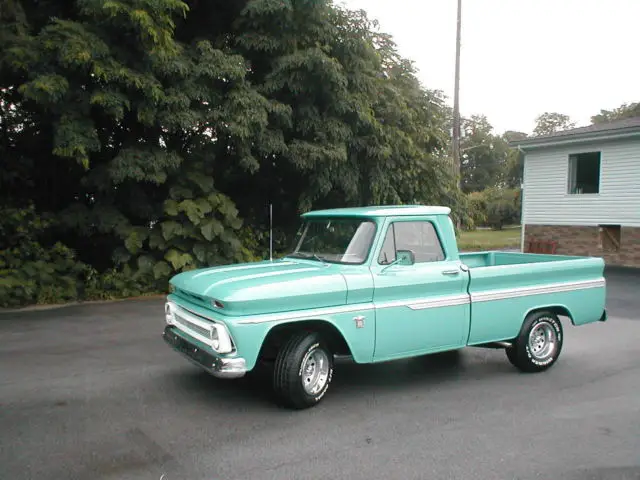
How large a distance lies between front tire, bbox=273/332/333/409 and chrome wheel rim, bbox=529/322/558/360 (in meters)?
2.75

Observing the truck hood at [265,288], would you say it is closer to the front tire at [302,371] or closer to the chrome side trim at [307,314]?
the chrome side trim at [307,314]

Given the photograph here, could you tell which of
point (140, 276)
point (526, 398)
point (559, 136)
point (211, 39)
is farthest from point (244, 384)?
point (559, 136)

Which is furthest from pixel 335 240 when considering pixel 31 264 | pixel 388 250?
pixel 31 264

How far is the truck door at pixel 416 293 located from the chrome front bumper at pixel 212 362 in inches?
54.7

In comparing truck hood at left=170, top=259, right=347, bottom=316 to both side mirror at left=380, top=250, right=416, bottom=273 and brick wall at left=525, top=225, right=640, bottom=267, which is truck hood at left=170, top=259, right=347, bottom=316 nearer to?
side mirror at left=380, top=250, right=416, bottom=273

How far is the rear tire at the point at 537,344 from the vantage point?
6371 millimetres

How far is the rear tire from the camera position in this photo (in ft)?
20.9

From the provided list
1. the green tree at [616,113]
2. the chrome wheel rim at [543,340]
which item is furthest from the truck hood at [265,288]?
the green tree at [616,113]

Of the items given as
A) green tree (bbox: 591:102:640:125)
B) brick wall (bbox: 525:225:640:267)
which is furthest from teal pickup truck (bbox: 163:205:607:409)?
green tree (bbox: 591:102:640:125)

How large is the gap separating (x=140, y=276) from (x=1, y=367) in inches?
202

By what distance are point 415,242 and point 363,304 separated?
3.31 feet

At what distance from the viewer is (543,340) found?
6652 mm

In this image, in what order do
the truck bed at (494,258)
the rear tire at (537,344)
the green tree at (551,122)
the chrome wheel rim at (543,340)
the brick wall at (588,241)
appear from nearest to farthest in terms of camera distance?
the rear tire at (537,344), the chrome wheel rim at (543,340), the truck bed at (494,258), the brick wall at (588,241), the green tree at (551,122)

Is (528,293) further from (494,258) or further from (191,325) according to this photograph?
(191,325)
